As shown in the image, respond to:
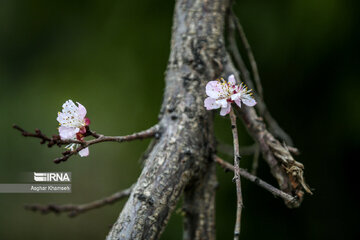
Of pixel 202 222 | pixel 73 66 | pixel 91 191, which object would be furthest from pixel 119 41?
pixel 202 222

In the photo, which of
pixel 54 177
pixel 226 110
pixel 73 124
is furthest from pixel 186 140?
pixel 54 177

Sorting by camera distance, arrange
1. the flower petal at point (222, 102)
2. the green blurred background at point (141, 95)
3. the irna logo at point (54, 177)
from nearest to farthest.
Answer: the flower petal at point (222, 102), the irna logo at point (54, 177), the green blurred background at point (141, 95)

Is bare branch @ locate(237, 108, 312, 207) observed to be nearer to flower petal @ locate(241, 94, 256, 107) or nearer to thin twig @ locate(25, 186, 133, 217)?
flower petal @ locate(241, 94, 256, 107)

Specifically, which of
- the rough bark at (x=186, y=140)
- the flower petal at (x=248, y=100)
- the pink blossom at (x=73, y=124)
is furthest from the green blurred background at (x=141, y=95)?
the pink blossom at (x=73, y=124)

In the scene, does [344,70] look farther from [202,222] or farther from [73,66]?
[73,66]

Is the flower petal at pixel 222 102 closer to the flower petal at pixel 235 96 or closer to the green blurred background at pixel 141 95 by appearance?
the flower petal at pixel 235 96

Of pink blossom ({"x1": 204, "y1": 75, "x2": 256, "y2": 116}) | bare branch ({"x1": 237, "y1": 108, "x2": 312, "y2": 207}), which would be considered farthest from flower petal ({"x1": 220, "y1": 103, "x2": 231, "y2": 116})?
bare branch ({"x1": 237, "y1": 108, "x2": 312, "y2": 207})
